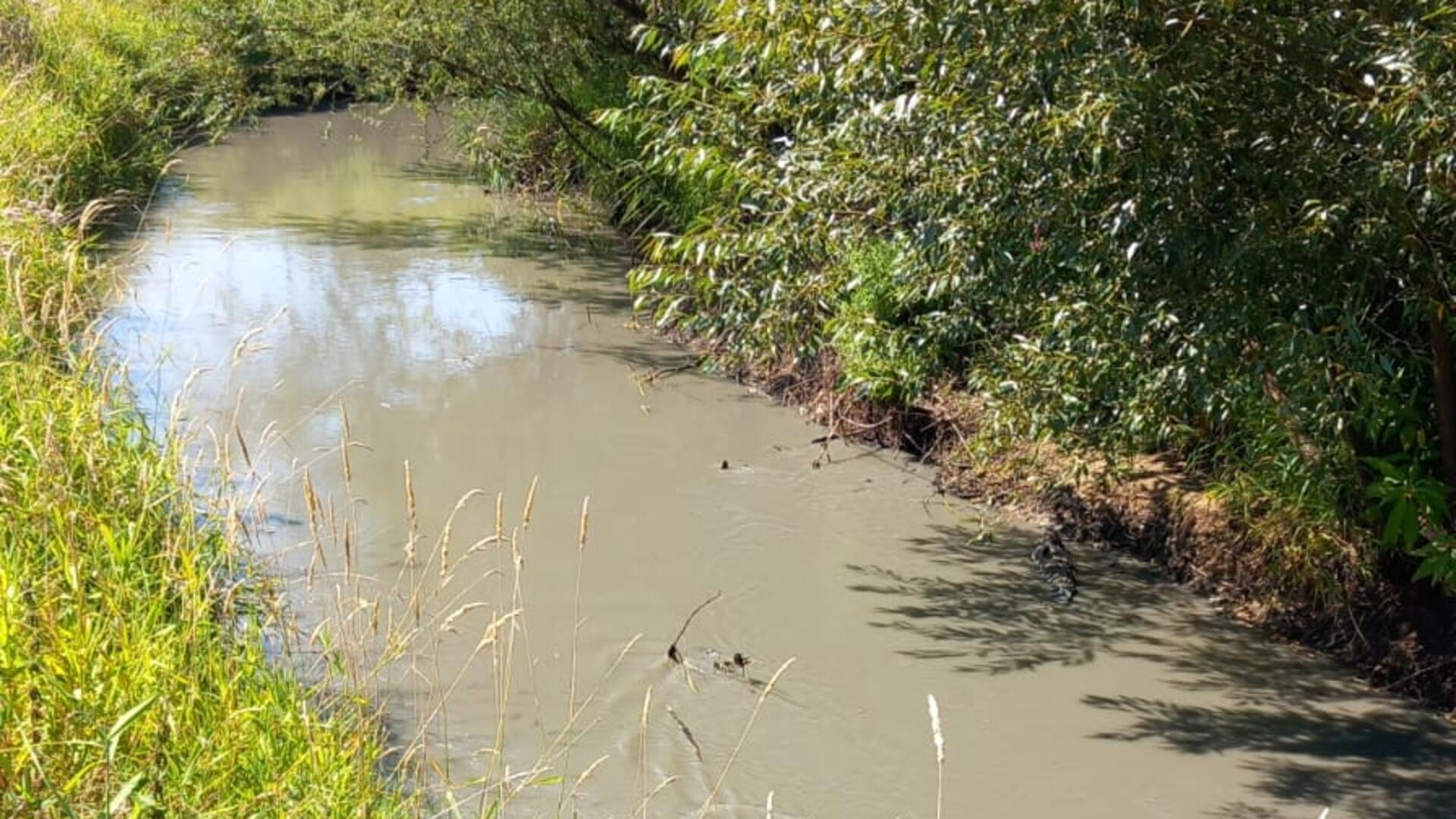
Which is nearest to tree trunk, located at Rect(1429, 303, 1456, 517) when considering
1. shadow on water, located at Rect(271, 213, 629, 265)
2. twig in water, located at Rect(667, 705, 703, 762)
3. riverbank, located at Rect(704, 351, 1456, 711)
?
riverbank, located at Rect(704, 351, 1456, 711)

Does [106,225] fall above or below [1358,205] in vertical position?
below

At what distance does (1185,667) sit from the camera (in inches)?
223

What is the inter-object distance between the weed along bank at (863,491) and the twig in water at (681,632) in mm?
31

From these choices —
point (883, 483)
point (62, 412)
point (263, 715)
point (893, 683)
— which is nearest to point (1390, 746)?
point (893, 683)

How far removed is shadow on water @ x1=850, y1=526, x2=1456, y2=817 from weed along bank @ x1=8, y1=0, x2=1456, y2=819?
0.9 inches

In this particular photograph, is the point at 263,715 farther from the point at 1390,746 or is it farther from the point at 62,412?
the point at 1390,746

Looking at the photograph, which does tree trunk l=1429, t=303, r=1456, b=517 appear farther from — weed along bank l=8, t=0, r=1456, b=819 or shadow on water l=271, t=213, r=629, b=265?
shadow on water l=271, t=213, r=629, b=265

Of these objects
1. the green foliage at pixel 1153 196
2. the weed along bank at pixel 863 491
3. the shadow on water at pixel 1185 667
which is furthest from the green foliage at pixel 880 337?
the green foliage at pixel 1153 196

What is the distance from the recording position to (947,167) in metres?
4.73

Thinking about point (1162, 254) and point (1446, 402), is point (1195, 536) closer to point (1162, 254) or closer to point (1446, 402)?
point (1446, 402)

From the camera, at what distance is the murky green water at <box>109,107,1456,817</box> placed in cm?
482

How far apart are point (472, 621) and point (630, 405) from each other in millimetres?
3137

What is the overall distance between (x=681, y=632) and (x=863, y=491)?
1.96 m

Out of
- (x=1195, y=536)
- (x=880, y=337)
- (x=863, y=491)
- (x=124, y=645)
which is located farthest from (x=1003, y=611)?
(x=124, y=645)
